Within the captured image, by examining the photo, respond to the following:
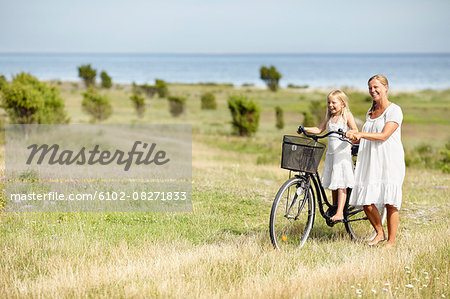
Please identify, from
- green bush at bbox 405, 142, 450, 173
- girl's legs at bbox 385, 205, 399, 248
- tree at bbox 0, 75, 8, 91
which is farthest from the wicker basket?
tree at bbox 0, 75, 8, 91

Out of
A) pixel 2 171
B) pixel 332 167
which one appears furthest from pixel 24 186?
pixel 332 167

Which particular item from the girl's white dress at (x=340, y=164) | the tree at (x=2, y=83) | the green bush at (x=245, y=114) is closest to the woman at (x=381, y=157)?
the girl's white dress at (x=340, y=164)

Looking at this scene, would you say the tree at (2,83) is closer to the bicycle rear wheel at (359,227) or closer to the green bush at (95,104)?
the green bush at (95,104)

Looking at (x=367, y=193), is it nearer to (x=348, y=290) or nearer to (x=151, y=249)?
(x=348, y=290)

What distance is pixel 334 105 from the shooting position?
544cm

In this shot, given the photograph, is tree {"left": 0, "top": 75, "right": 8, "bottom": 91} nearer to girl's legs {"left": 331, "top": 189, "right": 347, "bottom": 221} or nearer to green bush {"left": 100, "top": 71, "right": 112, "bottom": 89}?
girl's legs {"left": 331, "top": 189, "right": 347, "bottom": 221}

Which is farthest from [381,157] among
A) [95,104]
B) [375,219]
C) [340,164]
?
[95,104]

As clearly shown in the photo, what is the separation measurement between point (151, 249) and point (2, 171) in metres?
4.59

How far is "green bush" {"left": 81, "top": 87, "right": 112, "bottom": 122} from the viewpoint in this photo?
2915cm

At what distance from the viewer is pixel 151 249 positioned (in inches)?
210

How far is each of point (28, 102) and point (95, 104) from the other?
9.44 meters

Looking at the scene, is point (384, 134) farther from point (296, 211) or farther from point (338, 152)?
point (296, 211)

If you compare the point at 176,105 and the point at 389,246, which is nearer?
the point at 389,246

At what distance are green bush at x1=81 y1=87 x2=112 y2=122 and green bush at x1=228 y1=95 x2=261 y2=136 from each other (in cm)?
828
